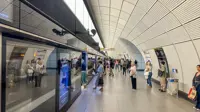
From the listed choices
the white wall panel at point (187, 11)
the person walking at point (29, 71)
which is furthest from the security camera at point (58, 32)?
the white wall panel at point (187, 11)

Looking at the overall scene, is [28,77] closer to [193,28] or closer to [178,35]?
[193,28]

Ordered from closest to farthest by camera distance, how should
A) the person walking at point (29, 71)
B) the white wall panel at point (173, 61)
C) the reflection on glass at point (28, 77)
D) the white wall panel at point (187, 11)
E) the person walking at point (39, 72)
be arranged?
the reflection on glass at point (28, 77)
the person walking at point (29, 71)
the person walking at point (39, 72)
the white wall panel at point (187, 11)
the white wall panel at point (173, 61)

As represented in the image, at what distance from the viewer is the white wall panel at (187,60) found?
8.87m

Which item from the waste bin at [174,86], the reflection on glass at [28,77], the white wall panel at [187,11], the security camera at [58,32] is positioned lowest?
the waste bin at [174,86]

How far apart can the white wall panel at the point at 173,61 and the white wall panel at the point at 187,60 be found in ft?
1.64

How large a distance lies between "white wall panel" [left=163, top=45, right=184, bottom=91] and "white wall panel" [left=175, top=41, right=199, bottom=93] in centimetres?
50

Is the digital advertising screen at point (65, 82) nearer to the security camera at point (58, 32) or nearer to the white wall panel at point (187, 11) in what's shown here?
the security camera at point (58, 32)

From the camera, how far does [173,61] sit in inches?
461

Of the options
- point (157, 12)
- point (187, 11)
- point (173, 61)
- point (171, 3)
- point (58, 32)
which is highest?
point (157, 12)

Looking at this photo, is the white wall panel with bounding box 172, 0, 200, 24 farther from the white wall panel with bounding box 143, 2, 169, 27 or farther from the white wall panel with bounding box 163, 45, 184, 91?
the white wall panel with bounding box 163, 45, 184, 91

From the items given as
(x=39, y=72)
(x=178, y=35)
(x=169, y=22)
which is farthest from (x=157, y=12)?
(x=39, y=72)

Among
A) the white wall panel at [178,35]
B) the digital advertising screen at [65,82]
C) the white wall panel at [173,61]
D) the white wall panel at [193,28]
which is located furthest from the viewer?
the white wall panel at [173,61]

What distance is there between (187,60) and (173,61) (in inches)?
82.6

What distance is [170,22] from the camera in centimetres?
922
